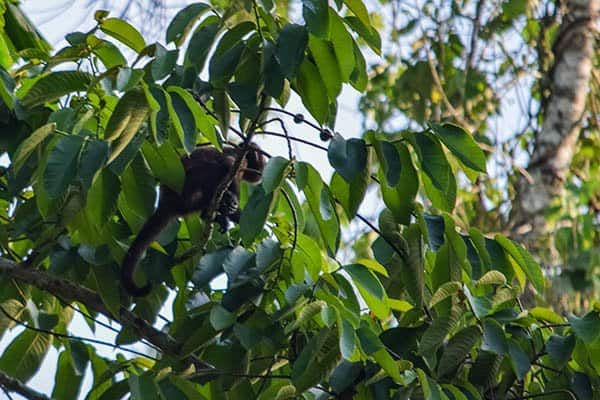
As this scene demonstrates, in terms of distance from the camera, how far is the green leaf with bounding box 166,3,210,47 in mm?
2900

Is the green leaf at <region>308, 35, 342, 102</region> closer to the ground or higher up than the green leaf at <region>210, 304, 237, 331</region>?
higher up

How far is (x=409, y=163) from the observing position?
2762 millimetres

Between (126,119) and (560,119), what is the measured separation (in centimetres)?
405

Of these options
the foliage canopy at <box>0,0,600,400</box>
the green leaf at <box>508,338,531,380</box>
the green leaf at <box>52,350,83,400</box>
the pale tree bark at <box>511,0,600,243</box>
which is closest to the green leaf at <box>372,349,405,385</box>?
the foliage canopy at <box>0,0,600,400</box>

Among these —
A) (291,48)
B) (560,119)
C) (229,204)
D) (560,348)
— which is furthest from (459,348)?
(560,119)

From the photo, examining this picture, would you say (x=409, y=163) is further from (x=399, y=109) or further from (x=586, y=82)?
(x=399, y=109)

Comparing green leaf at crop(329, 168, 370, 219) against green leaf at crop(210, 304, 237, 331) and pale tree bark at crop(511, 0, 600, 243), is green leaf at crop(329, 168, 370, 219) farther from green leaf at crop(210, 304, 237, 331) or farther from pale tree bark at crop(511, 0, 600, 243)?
pale tree bark at crop(511, 0, 600, 243)

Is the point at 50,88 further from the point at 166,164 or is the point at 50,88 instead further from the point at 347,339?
the point at 347,339

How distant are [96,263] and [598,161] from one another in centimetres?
468

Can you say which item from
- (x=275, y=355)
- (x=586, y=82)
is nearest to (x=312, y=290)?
(x=275, y=355)

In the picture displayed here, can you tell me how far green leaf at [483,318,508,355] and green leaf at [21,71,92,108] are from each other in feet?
4.01

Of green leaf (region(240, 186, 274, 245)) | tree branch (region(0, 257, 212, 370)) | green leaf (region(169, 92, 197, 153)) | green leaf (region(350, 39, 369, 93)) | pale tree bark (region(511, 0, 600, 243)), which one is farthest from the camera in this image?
pale tree bark (region(511, 0, 600, 243))

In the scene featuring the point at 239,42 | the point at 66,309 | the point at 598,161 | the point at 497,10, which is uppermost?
the point at 497,10

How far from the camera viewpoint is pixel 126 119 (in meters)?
2.49
